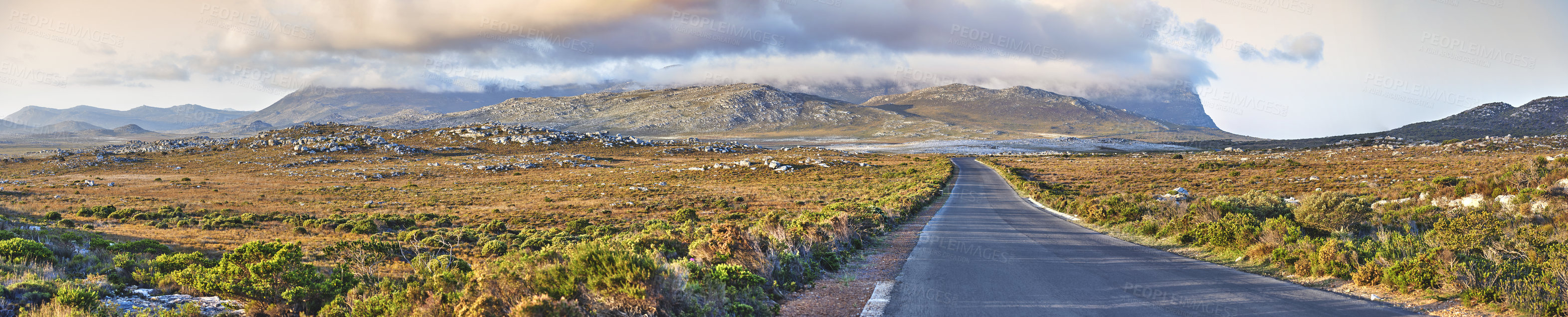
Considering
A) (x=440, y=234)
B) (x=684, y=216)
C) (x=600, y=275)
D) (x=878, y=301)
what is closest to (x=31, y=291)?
(x=600, y=275)

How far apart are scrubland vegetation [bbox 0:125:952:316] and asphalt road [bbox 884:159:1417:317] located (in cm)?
198

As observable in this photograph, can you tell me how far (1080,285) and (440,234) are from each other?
68.9 ft

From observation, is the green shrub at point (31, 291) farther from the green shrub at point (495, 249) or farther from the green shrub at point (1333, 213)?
the green shrub at point (1333, 213)

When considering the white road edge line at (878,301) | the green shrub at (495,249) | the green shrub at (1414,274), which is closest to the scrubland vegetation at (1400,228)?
the green shrub at (1414,274)

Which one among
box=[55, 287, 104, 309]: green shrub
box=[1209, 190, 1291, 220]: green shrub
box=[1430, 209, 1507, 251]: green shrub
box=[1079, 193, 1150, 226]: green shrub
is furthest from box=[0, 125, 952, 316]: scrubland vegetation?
box=[1430, 209, 1507, 251]: green shrub

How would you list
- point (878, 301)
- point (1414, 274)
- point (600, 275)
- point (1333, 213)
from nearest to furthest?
point (600, 275), point (1414, 274), point (878, 301), point (1333, 213)

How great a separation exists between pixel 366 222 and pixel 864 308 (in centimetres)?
2439

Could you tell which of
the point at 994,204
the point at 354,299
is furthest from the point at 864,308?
the point at 994,204

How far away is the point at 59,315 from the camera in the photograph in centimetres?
603

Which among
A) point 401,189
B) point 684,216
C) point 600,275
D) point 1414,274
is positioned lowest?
point 401,189

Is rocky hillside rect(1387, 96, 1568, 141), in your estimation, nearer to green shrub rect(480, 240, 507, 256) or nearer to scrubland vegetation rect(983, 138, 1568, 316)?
scrubland vegetation rect(983, 138, 1568, 316)

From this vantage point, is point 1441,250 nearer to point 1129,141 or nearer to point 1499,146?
point 1499,146

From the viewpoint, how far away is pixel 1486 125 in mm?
127125

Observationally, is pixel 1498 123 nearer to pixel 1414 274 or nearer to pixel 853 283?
pixel 1414 274
